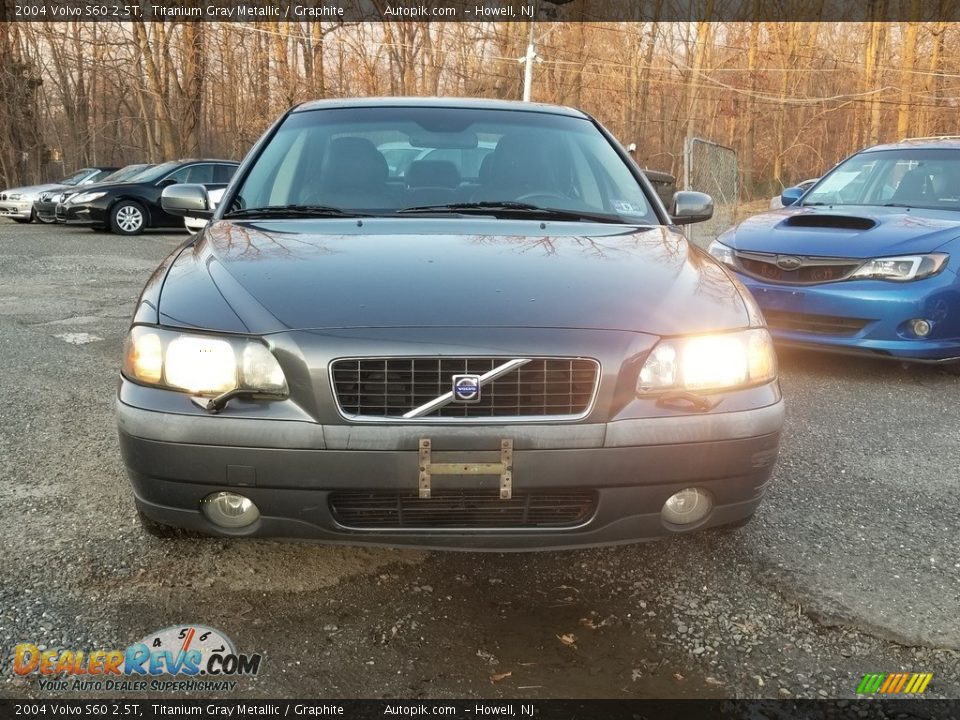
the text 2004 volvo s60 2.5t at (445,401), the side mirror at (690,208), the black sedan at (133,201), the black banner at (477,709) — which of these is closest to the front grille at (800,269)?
the side mirror at (690,208)

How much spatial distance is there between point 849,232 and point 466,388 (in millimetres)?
4097

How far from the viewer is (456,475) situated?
78.3 inches

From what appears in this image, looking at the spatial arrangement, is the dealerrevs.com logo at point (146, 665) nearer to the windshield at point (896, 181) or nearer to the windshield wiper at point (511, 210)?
the windshield wiper at point (511, 210)

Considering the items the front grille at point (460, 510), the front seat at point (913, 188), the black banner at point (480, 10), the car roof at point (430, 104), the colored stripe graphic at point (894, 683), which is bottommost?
the colored stripe graphic at point (894, 683)

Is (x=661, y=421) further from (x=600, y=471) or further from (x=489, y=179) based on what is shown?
(x=489, y=179)

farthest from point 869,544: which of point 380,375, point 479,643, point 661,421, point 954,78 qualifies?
point 954,78

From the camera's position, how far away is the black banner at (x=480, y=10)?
25.5 meters

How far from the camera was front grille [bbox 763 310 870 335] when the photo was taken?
16.4ft

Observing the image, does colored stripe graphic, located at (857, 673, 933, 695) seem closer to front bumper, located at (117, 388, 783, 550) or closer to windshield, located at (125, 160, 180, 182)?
front bumper, located at (117, 388, 783, 550)

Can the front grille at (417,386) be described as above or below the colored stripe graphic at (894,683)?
above

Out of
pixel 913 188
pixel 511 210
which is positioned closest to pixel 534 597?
pixel 511 210

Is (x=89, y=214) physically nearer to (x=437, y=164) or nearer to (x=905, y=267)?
(x=437, y=164)

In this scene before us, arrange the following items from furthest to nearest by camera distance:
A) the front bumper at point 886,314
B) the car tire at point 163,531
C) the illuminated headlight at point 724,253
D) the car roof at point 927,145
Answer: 1. the car roof at point 927,145
2. the illuminated headlight at point 724,253
3. the front bumper at point 886,314
4. the car tire at point 163,531

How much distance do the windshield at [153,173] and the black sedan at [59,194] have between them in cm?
16
